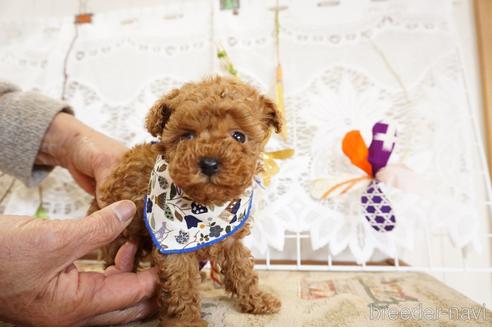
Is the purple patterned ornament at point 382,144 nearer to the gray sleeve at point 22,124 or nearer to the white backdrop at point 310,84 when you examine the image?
the white backdrop at point 310,84

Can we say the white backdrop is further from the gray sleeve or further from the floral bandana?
the floral bandana

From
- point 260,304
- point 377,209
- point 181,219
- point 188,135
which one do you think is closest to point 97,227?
point 181,219

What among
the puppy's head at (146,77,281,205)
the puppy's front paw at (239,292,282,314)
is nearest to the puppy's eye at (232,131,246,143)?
the puppy's head at (146,77,281,205)

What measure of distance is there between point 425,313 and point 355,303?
0.18 meters

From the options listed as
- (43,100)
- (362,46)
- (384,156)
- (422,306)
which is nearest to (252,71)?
(362,46)

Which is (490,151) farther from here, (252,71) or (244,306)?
(244,306)

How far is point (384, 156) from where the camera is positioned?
132cm

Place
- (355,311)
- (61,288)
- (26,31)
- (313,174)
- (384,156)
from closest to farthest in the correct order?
(61,288)
(355,311)
(384,156)
(313,174)
(26,31)

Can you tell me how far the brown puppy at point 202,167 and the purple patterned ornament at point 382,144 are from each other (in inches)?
19.9

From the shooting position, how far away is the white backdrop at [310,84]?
4.59 ft

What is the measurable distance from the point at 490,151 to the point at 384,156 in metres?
0.65

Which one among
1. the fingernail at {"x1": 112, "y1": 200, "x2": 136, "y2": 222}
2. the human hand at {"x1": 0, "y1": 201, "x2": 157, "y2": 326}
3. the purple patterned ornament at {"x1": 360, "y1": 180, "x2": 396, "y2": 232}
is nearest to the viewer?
the human hand at {"x1": 0, "y1": 201, "x2": 157, "y2": 326}

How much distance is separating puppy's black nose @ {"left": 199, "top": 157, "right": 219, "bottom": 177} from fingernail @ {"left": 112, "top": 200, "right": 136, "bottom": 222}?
23 centimetres

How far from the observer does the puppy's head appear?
0.78 metres
